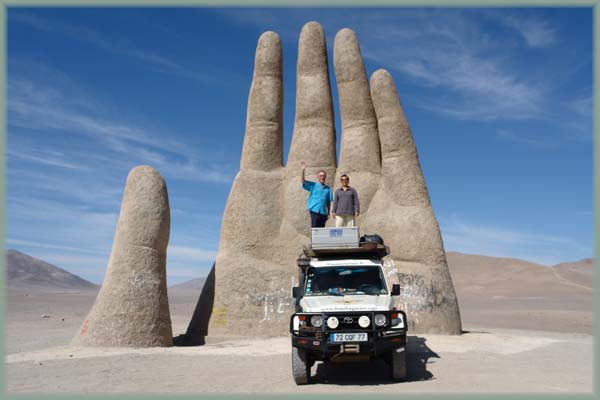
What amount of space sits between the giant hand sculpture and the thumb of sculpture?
2.49 metres

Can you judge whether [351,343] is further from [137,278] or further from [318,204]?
[137,278]

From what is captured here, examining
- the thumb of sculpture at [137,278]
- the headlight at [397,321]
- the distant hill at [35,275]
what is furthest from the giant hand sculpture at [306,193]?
the distant hill at [35,275]

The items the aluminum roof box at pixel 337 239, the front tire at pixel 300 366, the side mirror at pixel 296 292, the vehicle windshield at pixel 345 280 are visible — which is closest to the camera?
the front tire at pixel 300 366

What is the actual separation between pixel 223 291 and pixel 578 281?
227 ft

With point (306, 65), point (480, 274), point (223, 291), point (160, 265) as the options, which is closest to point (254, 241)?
point (223, 291)

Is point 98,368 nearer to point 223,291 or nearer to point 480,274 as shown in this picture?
point 223,291

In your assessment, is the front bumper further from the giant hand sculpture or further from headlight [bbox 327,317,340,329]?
the giant hand sculpture

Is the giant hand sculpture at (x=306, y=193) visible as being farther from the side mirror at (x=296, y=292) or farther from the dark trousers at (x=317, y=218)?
the side mirror at (x=296, y=292)

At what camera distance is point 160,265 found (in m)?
14.9

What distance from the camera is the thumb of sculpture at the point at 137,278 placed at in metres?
13.7

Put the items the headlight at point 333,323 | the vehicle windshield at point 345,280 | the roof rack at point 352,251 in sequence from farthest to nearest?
the roof rack at point 352,251
the vehicle windshield at point 345,280
the headlight at point 333,323

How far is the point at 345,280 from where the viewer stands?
395 inches

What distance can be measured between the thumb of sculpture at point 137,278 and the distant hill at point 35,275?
10701 centimetres

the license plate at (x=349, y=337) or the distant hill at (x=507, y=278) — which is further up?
the license plate at (x=349, y=337)
